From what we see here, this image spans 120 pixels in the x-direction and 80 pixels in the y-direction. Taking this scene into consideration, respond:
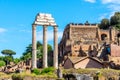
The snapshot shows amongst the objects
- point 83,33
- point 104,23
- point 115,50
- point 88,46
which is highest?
point 104,23

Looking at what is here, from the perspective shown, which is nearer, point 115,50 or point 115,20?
point 115,50

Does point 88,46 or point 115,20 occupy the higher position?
point 115,20

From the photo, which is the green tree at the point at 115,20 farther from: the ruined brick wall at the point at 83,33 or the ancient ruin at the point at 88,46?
the ruined brick wall at the point at 83,33

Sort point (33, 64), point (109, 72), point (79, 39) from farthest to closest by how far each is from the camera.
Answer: point (79, 39) < point (33, 64) < point (109, 72)

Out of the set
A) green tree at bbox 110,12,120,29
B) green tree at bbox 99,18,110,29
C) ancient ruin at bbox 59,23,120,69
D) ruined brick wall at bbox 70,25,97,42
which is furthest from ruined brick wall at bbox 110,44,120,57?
green tree at bbox 99,18,110,29

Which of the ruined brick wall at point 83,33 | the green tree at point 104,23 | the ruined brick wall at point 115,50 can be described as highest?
the green tree at point 104,23

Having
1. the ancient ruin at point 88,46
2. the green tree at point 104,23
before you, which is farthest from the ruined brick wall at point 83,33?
the green tree at point 104,23

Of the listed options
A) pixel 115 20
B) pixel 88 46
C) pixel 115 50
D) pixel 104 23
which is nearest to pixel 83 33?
pixel 88 46

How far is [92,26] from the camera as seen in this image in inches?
3041

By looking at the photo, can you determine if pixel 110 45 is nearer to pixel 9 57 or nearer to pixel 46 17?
pixel 46 17

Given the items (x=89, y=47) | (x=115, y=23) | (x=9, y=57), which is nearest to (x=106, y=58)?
(x=89, y=47)

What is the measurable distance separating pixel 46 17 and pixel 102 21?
31.8 meters

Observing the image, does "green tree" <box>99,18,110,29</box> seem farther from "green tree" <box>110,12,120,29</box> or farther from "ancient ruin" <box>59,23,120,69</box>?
"ancient ruin" <box>59,23,120,69</box>

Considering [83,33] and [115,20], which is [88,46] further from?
[115,20]
